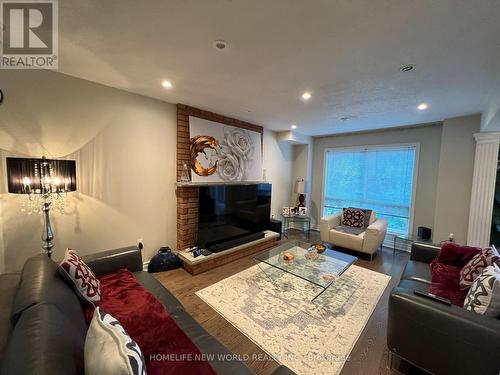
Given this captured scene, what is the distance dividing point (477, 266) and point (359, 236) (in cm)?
177

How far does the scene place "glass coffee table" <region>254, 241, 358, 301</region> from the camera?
90.7 inches

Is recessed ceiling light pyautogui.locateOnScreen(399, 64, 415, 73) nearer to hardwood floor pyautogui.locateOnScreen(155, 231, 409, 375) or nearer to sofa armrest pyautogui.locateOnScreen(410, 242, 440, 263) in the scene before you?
sofa armrest pyautogui.locateOnScreen(410, 242, 440, 263)

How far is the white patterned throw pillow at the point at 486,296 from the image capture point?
1.31 metres

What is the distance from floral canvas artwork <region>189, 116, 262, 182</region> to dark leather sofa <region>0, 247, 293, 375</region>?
2.05 meters

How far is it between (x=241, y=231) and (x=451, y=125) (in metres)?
3.75

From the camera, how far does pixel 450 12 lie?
119 centimetres

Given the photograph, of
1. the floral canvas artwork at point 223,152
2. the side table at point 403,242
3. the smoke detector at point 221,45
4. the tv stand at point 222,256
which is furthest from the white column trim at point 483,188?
the smoke detector at point 221,45

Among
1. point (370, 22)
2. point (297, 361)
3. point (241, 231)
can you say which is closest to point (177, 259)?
point (241, 231)

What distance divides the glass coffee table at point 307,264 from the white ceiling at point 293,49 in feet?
6.94

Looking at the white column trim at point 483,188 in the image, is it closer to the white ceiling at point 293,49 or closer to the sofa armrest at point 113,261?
the white ceiling at point 293,49

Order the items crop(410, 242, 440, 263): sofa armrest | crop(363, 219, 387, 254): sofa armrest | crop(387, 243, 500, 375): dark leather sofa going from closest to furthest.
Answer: crop(387, 243, 500, 375): dark leather sofa → crop(410, 242, 440, 263): sofa armrest → crop(363, 219, 387, 254): sofa armrest

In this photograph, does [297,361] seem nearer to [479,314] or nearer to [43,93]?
[479,314]
